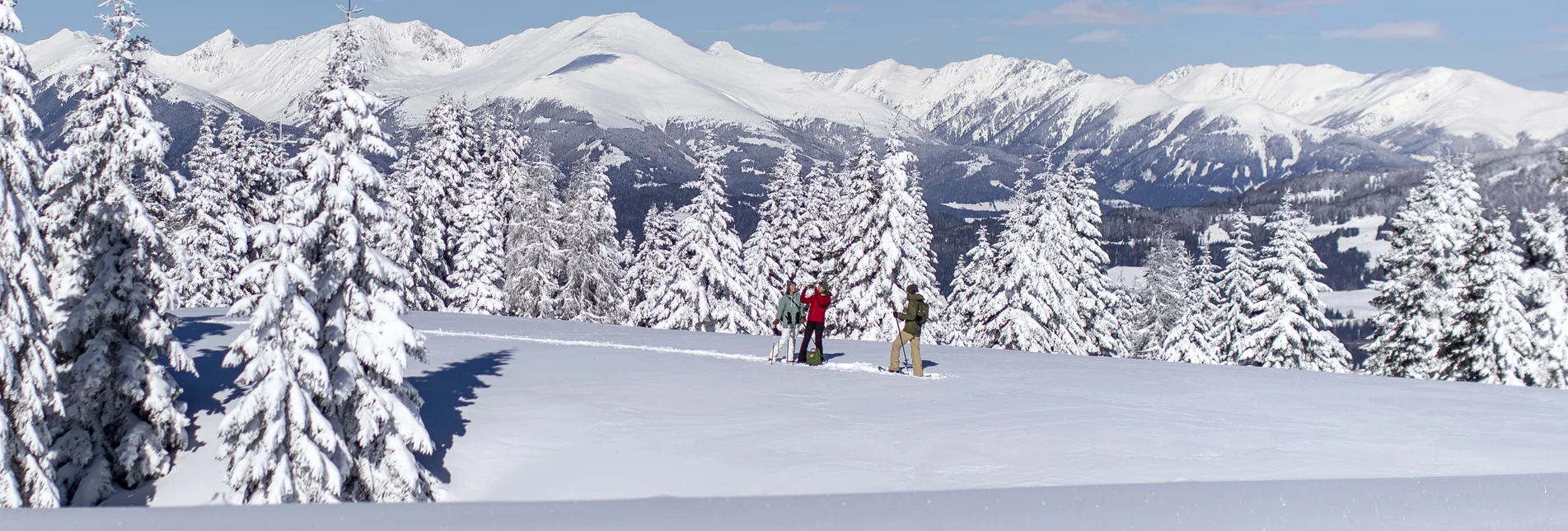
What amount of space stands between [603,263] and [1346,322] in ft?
589

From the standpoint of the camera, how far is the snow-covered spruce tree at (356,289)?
1691 cm

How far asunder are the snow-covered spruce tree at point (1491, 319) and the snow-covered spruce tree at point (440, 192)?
42.0 metres

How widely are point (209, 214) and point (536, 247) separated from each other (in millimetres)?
15118

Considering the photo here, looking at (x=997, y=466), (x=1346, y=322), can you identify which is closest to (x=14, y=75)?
(x=997, y=466)

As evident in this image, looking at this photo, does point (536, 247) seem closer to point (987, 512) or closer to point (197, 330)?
point (197, 330)

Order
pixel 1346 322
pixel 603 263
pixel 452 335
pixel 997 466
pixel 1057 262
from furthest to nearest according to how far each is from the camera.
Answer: pixel 1346 322 → pixel 603 263 → pixel 1057 262 → pixel 452 335 → pixel 997 466

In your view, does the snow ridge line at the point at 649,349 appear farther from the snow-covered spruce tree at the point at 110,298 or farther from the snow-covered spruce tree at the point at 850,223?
the snow-covered spruce tree at the point at 850,223

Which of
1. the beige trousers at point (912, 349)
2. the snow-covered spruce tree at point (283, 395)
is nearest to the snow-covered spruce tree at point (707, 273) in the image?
the beige trousers at point (912, 349)

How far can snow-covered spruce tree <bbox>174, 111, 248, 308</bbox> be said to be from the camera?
153 ft

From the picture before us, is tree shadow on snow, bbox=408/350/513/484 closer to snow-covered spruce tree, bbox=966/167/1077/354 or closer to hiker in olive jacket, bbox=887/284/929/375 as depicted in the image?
hiker in olive jacket, bbox=887/284/929/375

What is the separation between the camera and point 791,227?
52.8 meters

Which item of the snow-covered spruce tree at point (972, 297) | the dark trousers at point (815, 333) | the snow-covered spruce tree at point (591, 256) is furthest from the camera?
the snow-covered spruce tree at point (591, 256)

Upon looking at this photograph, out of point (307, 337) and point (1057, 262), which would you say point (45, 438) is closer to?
point (307, 337)

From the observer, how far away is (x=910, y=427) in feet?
59.0
